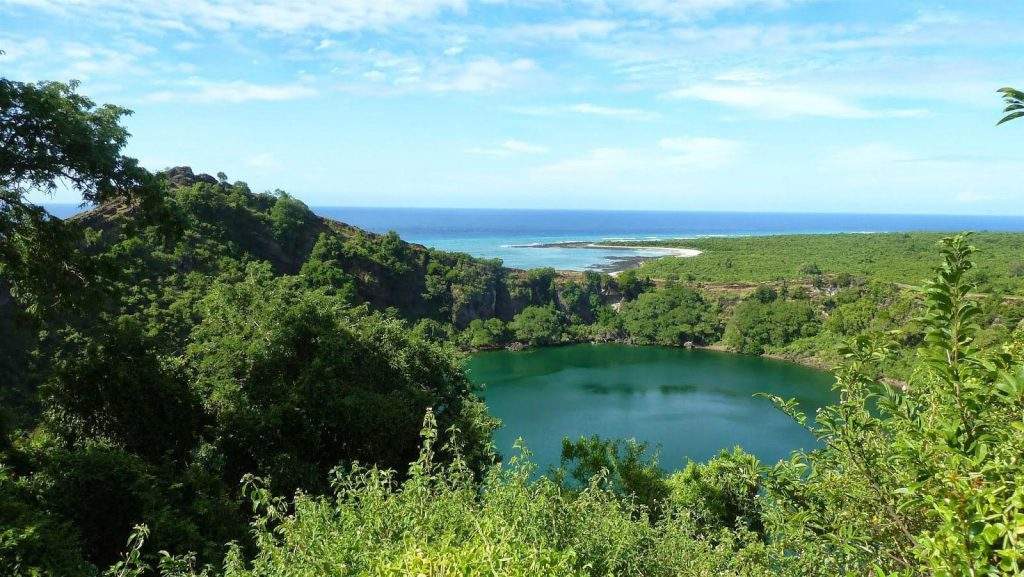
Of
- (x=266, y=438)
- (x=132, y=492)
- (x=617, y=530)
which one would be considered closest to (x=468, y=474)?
(x=617, y=530)

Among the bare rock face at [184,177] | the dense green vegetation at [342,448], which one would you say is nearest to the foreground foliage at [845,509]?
the dense green vegetation at [342,448]

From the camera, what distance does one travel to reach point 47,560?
560cm

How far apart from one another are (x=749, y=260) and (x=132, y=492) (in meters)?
74.0

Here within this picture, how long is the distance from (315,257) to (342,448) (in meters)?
25.2

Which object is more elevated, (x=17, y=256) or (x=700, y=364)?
(x=17, y=256)

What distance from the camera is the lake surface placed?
24938mm

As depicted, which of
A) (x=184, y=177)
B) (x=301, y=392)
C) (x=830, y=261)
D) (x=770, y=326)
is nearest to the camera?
(x=301, y=392)

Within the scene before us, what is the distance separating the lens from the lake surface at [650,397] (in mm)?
24938

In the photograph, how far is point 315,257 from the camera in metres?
35.1

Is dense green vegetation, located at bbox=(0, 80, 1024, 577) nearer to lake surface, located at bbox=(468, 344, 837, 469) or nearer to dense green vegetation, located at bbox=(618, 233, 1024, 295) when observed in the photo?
lake surface, located at bbox=(468, 344, 837, 469)

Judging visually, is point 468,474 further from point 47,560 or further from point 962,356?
point 962,356

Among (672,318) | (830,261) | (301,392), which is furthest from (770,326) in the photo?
(301,392)

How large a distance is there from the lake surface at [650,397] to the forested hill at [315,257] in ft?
18.4

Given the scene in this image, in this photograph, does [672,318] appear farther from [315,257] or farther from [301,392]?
[301,392]
